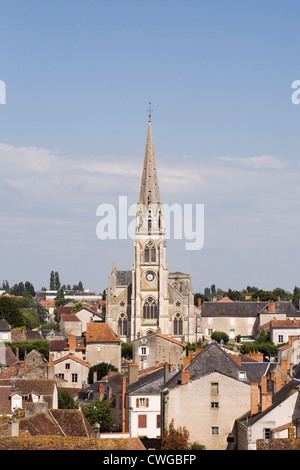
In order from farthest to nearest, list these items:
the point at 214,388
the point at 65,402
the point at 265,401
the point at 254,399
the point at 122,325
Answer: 1. the point at 122,325
2. the point at 65,402
3. the point at 214,388
4. the point at 254,399
5. the point at 265,401

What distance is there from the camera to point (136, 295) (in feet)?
353

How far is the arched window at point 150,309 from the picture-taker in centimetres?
10744

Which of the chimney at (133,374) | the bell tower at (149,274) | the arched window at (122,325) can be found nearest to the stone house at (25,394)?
the chimney at (133,374)

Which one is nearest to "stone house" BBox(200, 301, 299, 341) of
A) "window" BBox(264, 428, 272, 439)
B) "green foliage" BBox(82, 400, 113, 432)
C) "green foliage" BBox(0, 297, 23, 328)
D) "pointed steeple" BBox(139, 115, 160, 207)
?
"pointed steeple" BBox(139, 115, 160, 207)

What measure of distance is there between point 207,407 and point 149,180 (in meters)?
73.4

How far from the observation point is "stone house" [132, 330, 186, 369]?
75.2 m

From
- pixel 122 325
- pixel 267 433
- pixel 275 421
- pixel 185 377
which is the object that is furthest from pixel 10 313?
pixel 267 433

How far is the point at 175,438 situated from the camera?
39.8 m

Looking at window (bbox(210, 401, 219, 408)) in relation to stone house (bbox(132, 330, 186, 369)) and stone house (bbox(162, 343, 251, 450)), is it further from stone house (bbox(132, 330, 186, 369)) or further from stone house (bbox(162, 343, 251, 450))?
stone house (bbox(132, 330, 186, 369))

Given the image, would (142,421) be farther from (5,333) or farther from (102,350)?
(5,333)

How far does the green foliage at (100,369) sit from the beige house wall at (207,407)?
117ft

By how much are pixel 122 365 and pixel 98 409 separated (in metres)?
36.2

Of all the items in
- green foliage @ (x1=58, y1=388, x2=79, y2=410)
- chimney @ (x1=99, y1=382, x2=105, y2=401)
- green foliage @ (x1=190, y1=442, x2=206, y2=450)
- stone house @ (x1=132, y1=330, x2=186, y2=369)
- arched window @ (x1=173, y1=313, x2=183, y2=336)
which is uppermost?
arched window @ (x1=173, y1=313, x2=183, y2=336)

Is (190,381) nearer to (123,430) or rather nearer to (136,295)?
(123,430)
